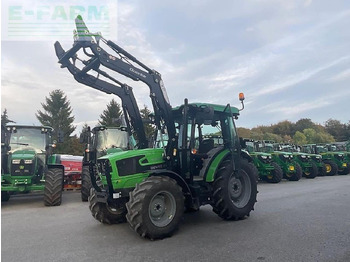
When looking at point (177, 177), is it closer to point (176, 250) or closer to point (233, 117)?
point (176, 250)

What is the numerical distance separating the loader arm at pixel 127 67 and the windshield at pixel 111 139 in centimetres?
502

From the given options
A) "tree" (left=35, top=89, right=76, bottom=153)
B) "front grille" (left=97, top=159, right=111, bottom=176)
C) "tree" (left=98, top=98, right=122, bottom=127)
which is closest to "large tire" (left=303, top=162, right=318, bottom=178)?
"front grille" (left=97, top=159, right=111, bottom=176)

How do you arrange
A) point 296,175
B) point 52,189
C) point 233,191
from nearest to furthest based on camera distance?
point 233,191, point 52,189, point 296,175

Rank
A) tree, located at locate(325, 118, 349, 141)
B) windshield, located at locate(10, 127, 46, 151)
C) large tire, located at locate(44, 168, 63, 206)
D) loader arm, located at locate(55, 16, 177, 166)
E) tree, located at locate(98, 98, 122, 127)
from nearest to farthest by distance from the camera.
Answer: loader arm, located at locate(55, 16, 177, 166), large tire, located at locate(44, 168, 63, 206), windshield, located at locate(10, 127, 46, 151), tree, located at locate(98, 98, 122, 127), tree, located at locate(325, 118, 349, 141)

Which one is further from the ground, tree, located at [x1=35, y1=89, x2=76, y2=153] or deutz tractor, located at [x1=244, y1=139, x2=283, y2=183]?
tree, located at [x1=35, y1=89, x2=76, y2=153]

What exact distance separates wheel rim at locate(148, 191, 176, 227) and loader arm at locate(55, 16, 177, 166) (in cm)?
78

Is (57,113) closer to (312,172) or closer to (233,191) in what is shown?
(312,172)

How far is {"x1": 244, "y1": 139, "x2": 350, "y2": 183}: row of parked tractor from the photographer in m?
14.5

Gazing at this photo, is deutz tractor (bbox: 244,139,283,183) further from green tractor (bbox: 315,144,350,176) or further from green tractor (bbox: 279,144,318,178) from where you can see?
green tractor (bbox: 315,144,350,176)

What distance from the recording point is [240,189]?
645 centimetres

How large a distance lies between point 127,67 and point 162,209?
2.90 metres

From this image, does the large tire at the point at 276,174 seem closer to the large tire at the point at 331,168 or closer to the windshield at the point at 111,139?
the large tire at the point at 331,168

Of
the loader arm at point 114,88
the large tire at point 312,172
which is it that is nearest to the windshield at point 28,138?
the loader arm at point 114,88

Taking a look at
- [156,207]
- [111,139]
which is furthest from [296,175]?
[156,207]
